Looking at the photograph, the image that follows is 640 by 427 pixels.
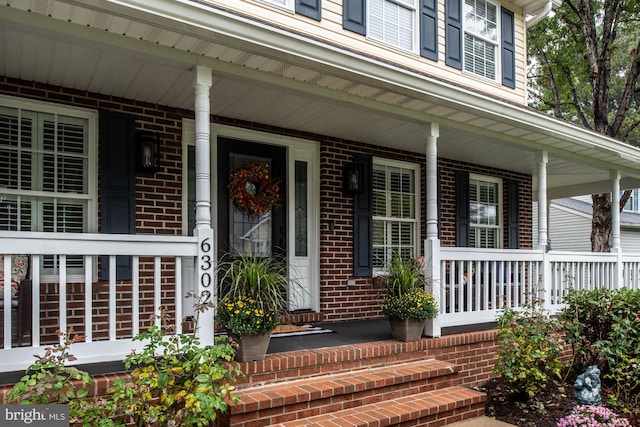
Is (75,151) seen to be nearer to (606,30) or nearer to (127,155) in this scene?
(127,155)

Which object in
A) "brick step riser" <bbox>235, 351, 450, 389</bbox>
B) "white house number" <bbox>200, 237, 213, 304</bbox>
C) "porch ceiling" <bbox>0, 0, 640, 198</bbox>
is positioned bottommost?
"brick step riser" <bbox>235, 351, 450, 389</bbox>

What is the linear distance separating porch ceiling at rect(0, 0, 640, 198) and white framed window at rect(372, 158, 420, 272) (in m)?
0.40

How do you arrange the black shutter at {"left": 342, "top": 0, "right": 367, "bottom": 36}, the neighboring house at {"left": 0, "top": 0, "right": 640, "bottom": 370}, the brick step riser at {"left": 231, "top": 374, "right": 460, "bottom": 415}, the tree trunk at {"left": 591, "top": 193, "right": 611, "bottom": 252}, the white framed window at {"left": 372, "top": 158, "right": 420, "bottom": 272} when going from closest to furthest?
the brick step riser at {"left": 231, "top": 374, "right": 460, "bottom": 415} → the neighboring house at {"left": 0, "top": 0, "right": 640, "bottom": 370} → the black shutter at {"left": 342, "top": 0, "right": 367, "bottom": 36} → the white framed window at {"left": 372, "top": 158, "right": 420, "bottom": 272} → the tree trunk at {"left": 591, "top": 193, "right": 611, "bottom": 252}

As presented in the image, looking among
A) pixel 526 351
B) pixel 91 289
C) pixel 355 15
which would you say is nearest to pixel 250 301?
pixel 91 289

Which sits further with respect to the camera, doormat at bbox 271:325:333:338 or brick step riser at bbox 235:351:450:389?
doormat at bbox 271:325:333:338

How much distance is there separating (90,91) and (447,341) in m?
4.11

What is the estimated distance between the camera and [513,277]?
19.7 ft

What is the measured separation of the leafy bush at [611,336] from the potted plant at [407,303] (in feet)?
4.98

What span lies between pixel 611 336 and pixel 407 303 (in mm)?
1980

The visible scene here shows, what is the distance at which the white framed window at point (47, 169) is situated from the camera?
4156 millimetres

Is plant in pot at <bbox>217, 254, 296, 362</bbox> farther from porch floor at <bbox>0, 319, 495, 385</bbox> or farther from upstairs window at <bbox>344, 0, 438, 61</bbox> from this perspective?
upstairs window at <bbox>344, 0, 438, 61</bbox>

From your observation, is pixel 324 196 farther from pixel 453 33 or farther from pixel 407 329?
pixel 453 33

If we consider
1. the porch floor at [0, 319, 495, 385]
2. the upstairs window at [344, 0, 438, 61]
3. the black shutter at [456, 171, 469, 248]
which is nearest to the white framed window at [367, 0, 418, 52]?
the upstairs window at [344, 0, 438, 61]

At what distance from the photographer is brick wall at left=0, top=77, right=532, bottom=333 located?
4.49 m
